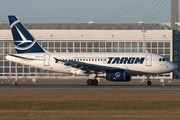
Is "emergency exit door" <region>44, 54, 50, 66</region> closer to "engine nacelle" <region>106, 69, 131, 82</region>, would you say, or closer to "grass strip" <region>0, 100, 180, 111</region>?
"engine nacelle" <region>106, 69, 131, 82</region>

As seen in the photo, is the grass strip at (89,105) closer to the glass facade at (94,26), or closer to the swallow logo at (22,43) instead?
the swallow logo at (22,43)

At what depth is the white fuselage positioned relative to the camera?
151 ft

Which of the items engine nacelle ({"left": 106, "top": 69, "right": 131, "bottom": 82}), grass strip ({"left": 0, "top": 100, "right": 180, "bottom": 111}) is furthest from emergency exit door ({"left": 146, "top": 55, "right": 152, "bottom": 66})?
grass strip ({"left": 0, "top": 100, "right": 180, "bottom": 111})

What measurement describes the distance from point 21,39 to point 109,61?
47.4ft

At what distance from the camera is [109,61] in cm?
4644

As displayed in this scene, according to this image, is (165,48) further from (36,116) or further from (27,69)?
(36,116)

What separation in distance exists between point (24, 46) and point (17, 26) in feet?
10.9

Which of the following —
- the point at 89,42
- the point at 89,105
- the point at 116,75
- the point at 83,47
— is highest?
the point at 89,42

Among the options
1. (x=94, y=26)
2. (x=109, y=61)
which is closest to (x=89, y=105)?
(x=109, y=61)

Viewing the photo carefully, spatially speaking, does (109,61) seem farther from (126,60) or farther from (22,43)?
(22,43)

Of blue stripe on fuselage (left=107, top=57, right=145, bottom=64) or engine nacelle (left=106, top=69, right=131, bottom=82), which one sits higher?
blue stripe on fuselage (left=107, top=57, right=145, bottom=64)

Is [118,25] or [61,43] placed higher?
[118,25]

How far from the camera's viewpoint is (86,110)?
21375 millimetres

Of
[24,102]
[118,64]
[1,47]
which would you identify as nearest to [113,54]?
[118,64]
